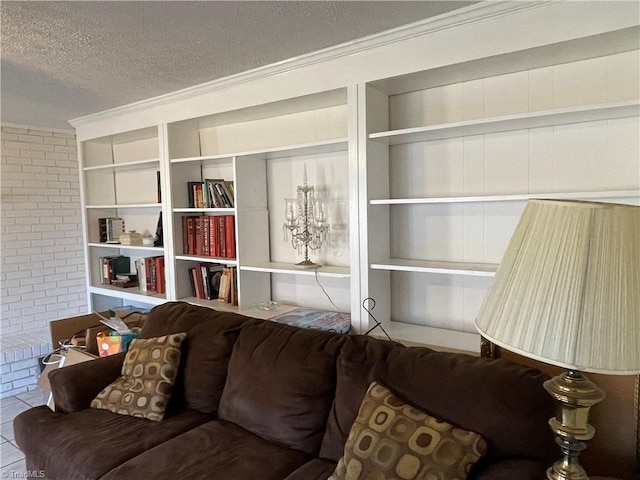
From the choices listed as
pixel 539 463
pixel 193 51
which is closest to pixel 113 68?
pixel 193 51

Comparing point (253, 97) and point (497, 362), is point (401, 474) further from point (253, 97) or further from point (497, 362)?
point (253, 97)

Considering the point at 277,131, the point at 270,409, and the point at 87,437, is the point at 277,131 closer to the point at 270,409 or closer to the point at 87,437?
the point at 270,409

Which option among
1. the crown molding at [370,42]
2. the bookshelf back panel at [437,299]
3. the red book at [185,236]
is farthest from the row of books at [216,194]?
the bookshelf back panel at [437,299]

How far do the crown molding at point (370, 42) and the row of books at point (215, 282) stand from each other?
3.95 ft

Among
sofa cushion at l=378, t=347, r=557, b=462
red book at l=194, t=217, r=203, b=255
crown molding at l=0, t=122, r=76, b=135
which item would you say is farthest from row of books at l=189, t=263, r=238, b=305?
crown molding at l=0, t=122, r=76, b=135

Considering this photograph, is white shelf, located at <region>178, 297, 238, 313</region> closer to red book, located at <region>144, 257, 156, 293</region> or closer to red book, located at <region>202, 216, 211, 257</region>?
red book, located at <region>202, 216, 211, 257</region>

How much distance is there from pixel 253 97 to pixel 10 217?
269 cm

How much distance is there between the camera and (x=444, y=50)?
6.29 ft

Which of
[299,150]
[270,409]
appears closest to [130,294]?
[299,150]

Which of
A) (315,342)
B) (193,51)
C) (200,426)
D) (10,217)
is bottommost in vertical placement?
(200,426)

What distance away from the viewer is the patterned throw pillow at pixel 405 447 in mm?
1329

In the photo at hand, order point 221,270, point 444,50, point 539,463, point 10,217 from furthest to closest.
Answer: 1. point 10,217
2. point 221,270
3. point 444,50
4. point 539,463

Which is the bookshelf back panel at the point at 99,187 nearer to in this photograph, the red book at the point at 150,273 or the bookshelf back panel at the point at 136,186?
the bookshelf back panel at the point at 136,186

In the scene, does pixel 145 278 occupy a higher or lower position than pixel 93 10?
lower
